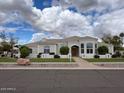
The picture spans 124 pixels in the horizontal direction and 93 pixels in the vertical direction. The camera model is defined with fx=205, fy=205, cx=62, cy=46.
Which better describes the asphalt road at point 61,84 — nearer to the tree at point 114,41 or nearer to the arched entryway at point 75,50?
the arched entryway at point 75,50

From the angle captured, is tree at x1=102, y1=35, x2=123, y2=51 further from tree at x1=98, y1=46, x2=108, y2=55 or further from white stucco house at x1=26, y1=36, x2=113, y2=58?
tree at x1=98, y1=46, x2=108, y2=55

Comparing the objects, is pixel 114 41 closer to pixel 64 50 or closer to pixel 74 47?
pixel 74 47

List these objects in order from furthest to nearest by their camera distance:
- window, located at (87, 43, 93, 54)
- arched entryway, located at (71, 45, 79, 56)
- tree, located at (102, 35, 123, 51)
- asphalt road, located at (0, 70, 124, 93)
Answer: tree, located at (102, 35, 123, 51), arched entryway, located at (71, 45, 79, 56), window, located at (87, 43, 93, 54), asphalt road, located at (0, 70, 124, 93)

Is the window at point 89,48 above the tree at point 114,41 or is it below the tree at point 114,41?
below

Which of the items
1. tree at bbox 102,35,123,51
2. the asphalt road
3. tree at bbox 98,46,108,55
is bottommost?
the asphalt road

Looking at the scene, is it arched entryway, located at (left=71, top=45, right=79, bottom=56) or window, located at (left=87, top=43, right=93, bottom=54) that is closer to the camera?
window, located at (left=87, top=43, right=93, bottom=54)

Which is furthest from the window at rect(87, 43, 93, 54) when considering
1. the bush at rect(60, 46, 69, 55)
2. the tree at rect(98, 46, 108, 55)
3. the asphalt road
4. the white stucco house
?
the asphalt road

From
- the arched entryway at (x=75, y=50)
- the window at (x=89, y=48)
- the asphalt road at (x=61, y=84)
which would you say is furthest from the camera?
the arched entryway at (x=75, y=50)

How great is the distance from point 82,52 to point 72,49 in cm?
279

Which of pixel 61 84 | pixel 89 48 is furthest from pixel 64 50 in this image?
pixel 61 84

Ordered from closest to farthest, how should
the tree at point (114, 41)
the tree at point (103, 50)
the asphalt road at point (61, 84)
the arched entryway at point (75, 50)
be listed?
the asphalt road at point (61, 84), the tree at point (103, 50), the arched entryway at point (75, 50), the tree at point (114, 41)

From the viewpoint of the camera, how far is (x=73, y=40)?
48312 millimetres

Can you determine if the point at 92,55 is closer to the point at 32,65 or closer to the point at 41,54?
the point at 41,54

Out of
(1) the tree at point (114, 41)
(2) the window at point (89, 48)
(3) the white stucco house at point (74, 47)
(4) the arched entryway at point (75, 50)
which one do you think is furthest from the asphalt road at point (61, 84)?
(1) the tree at point (114, 41)
